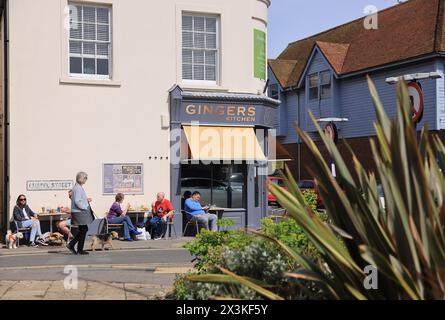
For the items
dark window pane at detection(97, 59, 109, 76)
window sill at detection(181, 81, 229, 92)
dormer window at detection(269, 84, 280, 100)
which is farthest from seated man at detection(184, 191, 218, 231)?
dormer window at detection(269, 84, 280, 100)

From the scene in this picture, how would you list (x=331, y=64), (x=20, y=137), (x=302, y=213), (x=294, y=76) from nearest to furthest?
(x=302, y=213)
(x=20, y=137)
(x=331, y=64)
(x=294, y=76)

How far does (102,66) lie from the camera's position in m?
15.8

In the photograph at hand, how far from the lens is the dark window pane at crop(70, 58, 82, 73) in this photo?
15.5 m

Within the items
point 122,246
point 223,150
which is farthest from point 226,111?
point 122,246

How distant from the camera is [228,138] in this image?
1661cm

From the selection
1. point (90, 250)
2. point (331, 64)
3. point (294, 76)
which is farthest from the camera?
point (294, 76)

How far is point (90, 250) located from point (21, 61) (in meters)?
4.87

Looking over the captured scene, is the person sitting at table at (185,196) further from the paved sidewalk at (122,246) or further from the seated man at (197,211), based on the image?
the paved sidewalk at (122,246)

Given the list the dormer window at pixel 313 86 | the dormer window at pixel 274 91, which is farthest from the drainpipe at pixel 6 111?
the dormer window at pixel 274 91

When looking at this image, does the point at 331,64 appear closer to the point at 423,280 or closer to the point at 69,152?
the point at 69,152

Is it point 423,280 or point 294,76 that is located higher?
point 294,76

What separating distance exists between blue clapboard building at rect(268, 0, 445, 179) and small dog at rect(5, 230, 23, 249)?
580 inches

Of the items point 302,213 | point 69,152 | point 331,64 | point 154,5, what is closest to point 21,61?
point 69,152

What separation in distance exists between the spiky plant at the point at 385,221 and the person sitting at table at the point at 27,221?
408 inches
